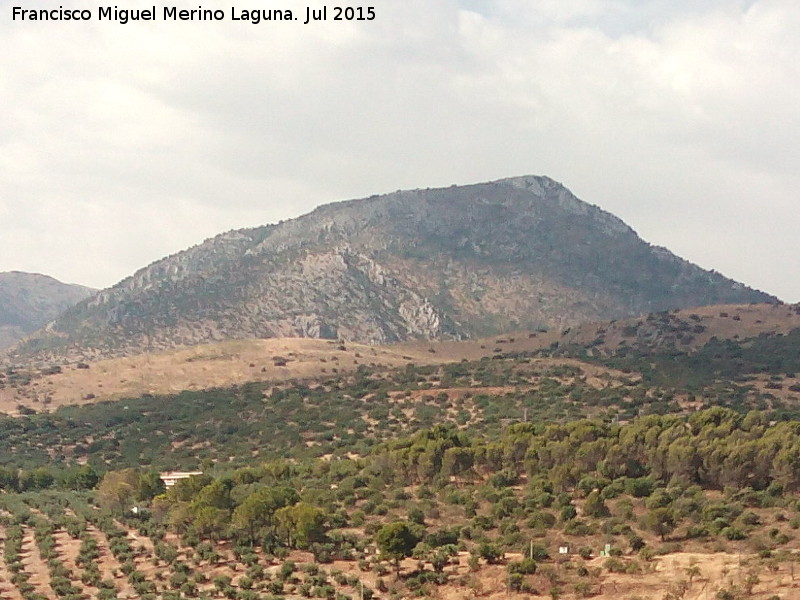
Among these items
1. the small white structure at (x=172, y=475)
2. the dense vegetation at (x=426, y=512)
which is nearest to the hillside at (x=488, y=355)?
the dense vegetation at (x=426, y=512)

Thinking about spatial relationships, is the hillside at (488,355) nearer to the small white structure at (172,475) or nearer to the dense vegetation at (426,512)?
the dense vegetation at (426,512)

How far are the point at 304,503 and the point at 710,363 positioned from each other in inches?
3156

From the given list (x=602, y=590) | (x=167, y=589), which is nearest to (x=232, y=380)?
(x=167, y=589)

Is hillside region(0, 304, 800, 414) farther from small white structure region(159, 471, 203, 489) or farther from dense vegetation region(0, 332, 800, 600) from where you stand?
small white structure region(159, 471, 203, 489)

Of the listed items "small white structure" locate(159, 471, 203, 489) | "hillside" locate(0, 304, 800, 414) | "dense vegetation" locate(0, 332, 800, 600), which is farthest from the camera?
"hillside" locate(0, 304, 800, 414)

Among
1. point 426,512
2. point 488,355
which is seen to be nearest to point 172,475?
point 426,512

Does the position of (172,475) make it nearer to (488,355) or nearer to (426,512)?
(426,512)

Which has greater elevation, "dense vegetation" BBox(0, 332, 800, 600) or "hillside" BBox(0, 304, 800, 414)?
"hillside" BBox(0, 304, 800, 414)

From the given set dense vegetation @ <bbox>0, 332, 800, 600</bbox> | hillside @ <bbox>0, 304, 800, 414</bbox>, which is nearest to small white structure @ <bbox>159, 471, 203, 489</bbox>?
dense vegetation @ <bbox>0, 332, 800, 600</bbox>

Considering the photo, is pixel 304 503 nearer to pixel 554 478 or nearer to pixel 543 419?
pixel 554 478

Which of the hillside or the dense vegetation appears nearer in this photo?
the dense vegetation

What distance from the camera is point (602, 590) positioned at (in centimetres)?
3838

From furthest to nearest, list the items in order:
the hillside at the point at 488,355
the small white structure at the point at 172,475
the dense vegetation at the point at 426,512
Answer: the hillside at the point at 488,355 → the small white structure at the point at 172,475 → the dense vegetation at the point at 426,512

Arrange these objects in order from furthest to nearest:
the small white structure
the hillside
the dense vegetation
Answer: the hillside < the small white structure < the dense vegetation
